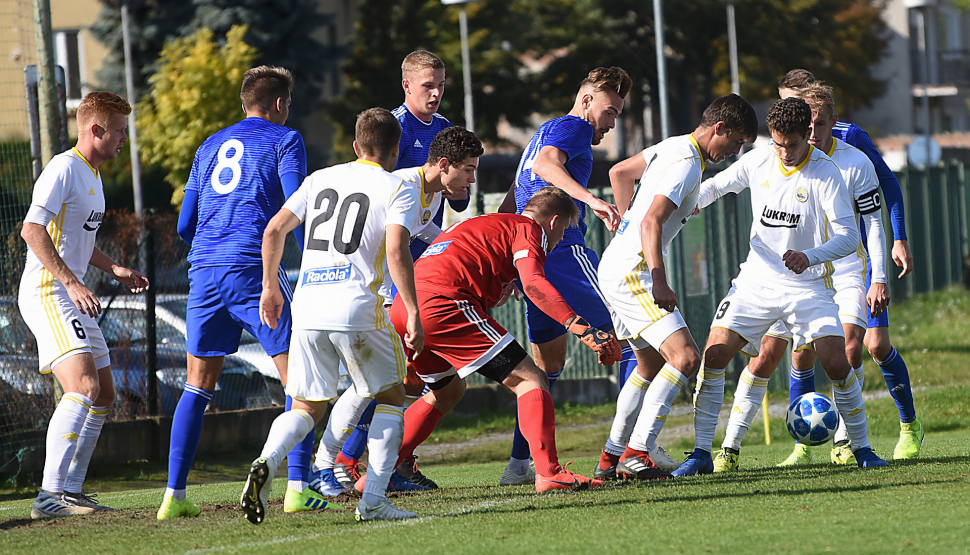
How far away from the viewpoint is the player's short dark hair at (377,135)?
17.5 ft

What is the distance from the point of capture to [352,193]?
17.0 feet

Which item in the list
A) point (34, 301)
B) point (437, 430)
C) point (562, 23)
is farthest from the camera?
point (562, 23)

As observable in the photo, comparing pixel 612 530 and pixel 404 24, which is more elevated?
pixel 404 24

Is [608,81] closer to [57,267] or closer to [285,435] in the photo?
Result: [285,435]

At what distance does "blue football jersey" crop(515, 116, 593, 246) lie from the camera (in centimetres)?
679

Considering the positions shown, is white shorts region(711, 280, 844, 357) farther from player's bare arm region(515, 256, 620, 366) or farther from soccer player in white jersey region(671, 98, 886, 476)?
player's bare arm region(515, 256, 620, 366)

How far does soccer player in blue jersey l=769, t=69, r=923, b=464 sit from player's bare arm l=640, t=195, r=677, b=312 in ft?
5.95

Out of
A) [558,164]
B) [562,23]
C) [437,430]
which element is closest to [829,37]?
[562,23]

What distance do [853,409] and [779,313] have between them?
0.79m

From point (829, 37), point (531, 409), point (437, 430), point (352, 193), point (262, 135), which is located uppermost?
point (829, 37)

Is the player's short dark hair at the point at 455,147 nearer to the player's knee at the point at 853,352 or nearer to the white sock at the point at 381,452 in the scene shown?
the white sock at the point at 381,452

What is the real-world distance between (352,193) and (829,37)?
132 feet

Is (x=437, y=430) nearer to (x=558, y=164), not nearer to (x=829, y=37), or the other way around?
(x=558, y=164)

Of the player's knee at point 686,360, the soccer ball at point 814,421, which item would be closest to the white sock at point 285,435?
the player's knee at point 686,360
